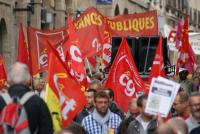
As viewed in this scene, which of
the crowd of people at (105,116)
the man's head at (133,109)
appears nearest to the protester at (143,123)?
the crowd of people at (105,116)

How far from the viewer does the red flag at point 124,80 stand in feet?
37.2

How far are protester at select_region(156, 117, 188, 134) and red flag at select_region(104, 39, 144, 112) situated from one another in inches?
228

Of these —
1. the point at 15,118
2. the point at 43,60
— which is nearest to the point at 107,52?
the point at 43,60

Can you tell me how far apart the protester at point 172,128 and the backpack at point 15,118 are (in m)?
1.77

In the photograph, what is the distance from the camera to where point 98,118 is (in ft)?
27.7

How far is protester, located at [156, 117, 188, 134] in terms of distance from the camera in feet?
16.6

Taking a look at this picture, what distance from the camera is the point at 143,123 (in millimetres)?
7895

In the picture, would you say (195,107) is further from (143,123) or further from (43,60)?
(43,60)

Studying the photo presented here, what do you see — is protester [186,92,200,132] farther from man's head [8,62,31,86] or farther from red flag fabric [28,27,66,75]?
red flag fabric [28,27,66,75]

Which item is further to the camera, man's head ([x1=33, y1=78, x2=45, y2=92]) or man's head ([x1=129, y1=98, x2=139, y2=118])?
man's head ([x1=33, y1=78, x2=45, y2=92])

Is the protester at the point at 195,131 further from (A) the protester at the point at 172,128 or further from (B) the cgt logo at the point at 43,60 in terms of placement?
(B) the cgt logo at the point at 43,60

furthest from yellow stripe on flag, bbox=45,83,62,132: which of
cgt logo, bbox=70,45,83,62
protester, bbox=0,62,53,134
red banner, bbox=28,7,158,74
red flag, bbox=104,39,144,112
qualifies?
red banner, bbox=28,7,158,74

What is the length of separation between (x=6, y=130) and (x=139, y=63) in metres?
12.4

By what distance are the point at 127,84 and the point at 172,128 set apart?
251 inches
